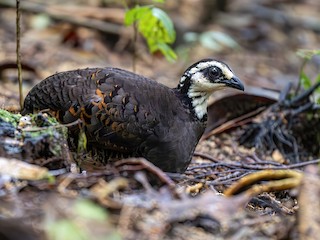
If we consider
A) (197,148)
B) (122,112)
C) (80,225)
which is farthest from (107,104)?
(197,148)

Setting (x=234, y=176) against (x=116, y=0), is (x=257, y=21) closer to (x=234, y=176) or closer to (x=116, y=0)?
(x=116, y=0)

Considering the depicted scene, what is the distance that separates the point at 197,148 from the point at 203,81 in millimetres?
1282

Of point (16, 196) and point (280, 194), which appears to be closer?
point (16, 196)

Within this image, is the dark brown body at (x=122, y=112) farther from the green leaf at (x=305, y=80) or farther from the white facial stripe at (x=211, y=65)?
the green leaf at (x=305, y=80)

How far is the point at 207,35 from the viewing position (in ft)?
28.7

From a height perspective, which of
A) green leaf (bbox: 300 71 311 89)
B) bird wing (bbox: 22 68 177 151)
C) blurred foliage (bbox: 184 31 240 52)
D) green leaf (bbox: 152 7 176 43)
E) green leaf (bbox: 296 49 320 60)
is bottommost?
blurred foliage (bbox: 184 31 240 52)

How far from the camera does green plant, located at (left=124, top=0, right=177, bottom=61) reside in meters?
4.82

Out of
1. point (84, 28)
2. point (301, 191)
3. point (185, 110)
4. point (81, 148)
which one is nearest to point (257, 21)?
point (84, 28)

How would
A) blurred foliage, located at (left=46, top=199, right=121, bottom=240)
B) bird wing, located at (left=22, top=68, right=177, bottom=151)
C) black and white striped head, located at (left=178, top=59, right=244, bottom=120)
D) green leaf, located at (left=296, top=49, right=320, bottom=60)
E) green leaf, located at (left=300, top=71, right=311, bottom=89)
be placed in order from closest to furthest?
blurred foliage, located at (left=46, top=199, right=121, bottom=240) < bird wing, located at (left=22, top=68, right=177, bottom=151) < black and white striped head, located at (left=178, top=59, right=244, bottom=120) < green leaf, located at (left=296, top=49, right=320, bottom=60) < green leaf, located at (left=300, top=71, right=311, bottom=89)

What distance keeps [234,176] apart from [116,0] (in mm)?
5801

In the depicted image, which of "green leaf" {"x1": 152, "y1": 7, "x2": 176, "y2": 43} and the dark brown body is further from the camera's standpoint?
"green leaf" {"x1": 152, "y1": 7, "x2": 176, "y2": 43}

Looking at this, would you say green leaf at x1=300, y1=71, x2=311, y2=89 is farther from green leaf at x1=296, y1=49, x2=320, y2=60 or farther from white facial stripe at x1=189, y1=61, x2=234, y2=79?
white facial stripe at x1=189, y1=61, x2=234, y2=79

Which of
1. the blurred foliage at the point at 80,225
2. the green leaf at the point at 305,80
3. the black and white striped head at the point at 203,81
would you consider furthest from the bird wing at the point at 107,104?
the green leaf at the point at 305,80

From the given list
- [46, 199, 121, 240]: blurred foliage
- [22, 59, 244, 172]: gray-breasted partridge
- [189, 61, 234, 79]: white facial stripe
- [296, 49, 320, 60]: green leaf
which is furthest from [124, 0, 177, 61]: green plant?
[46, 199, 121, 240]: blurred foliage
